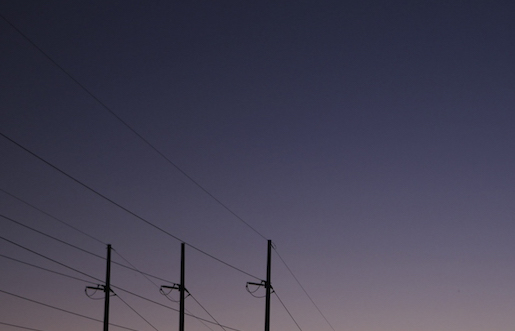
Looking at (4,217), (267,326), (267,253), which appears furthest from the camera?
(267,253)

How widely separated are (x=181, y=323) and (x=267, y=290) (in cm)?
1065

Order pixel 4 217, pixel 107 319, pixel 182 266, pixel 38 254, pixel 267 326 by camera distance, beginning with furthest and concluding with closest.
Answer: pixel 267 326
pixel 182 266
pixel 107 319
pixel 38 254
pixel 4 217

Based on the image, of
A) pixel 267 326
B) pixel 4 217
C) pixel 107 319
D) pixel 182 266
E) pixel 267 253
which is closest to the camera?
pixel 4 217

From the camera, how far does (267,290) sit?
5422 centimetres

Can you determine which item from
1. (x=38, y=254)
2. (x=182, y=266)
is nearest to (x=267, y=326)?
(x=182, y=266)

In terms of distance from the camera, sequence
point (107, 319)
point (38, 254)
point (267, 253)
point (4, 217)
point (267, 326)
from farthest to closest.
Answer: point (267, 253), point (267, 326), point (107, 319), point (38, 254), point (4, 217)

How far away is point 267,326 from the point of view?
168 ft

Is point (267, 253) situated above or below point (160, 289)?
above

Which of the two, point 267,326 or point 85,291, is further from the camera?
point 267,326

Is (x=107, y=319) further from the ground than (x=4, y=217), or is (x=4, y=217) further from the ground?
(x=4, y=217)

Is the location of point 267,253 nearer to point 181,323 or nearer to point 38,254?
point 181,323

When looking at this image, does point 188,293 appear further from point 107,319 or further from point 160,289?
point 107,319

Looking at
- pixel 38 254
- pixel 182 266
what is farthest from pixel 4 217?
pixel 182 266

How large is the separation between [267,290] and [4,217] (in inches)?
929
